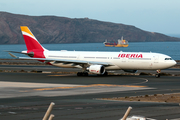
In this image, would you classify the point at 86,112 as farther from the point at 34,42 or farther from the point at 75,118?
the point at 34,42

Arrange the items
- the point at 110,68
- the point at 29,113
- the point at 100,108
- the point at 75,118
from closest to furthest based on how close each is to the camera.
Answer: the point at 75,118 → the point at 29,113 → the point at 100,108 → the point at 110,68

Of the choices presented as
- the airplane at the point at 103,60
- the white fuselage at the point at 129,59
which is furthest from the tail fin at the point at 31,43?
the white fuselage at the point at 129,59

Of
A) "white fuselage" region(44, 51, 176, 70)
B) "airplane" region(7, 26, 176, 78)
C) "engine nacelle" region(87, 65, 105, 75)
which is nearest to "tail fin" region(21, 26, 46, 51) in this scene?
"airplane" region(7, 26, 176, 78)

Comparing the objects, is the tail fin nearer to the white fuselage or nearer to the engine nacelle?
the white fuselage

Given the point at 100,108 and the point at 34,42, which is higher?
the point at 34,42

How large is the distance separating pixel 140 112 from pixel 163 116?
67.2 inches

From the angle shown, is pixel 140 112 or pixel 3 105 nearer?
pixel 140 112

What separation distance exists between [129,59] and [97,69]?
211 inches

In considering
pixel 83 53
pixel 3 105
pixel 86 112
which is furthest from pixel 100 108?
pixel 83 53

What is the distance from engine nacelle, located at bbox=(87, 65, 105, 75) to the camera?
169 ft

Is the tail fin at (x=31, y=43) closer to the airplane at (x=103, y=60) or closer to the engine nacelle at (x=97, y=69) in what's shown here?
the airplane at (x=103, y=60)

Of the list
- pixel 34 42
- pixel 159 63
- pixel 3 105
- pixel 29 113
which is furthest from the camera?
pixel 34 42

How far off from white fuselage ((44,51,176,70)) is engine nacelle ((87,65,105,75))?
1639mm

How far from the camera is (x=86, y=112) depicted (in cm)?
1955
